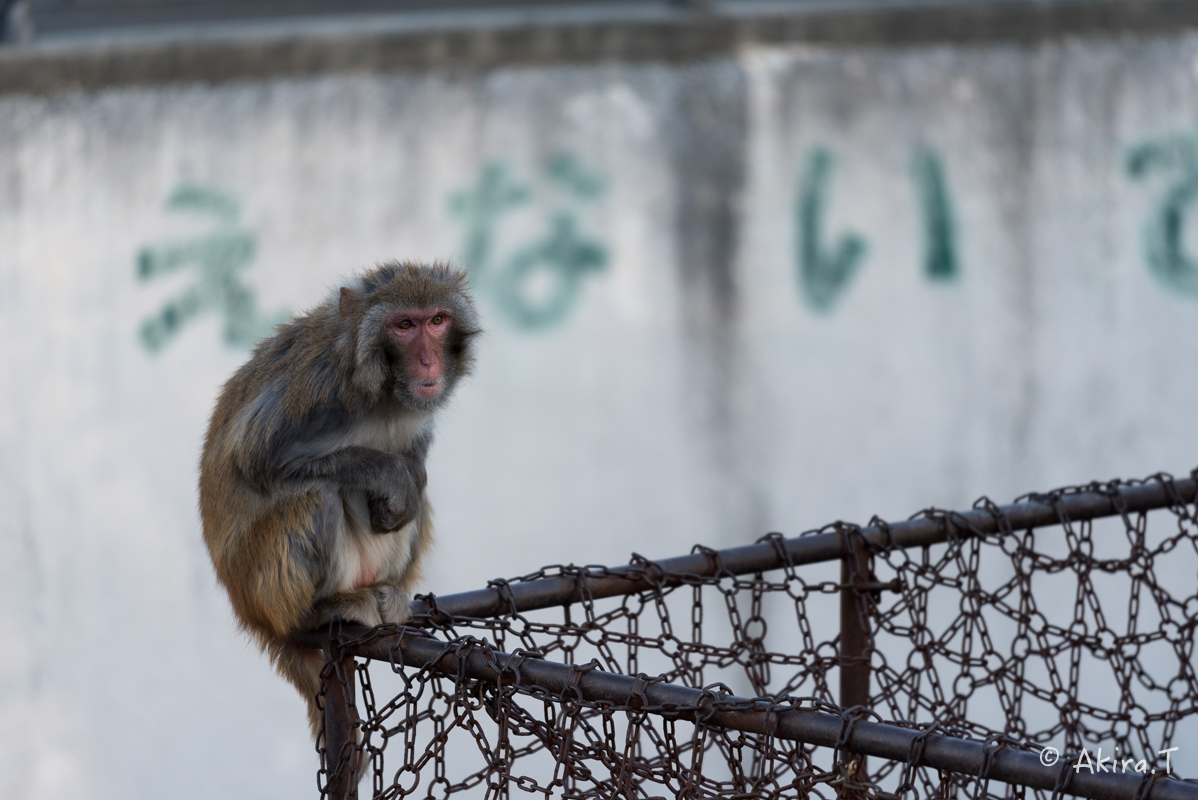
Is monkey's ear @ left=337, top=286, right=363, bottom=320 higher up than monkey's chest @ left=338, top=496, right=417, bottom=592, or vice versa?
monkey's ear @ left=337, top=286, right=363, bottom=320

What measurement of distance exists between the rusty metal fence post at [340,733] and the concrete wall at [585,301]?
1588 mm

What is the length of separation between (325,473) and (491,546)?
140cm

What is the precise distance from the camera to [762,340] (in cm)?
295

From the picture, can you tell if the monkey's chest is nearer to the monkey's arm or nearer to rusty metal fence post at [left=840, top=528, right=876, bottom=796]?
the monkey's arm

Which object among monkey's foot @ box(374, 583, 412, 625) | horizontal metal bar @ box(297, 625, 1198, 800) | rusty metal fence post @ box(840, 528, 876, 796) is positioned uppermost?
rusty metal fence post @ box(840, 528, 876, 796)

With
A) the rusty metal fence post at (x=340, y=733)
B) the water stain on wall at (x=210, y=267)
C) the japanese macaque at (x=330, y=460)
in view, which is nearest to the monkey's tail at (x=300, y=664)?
the japanese macaque at (x=330, y=460)

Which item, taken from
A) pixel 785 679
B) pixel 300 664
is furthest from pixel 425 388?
pixel 785 679

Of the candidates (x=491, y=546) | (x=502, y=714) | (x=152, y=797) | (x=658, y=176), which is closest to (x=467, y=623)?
(x=502, y=714)

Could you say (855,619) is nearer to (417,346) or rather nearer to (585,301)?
(417,346)

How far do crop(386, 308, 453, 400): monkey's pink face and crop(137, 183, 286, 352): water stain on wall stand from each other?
140cm

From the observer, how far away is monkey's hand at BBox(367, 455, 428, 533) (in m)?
1.56

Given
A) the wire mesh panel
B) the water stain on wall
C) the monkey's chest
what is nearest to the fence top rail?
the wire mesh panel

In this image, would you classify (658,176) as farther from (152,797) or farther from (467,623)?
(152,797)

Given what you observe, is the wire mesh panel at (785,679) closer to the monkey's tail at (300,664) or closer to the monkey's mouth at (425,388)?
the monkey's tail at (300,664)
